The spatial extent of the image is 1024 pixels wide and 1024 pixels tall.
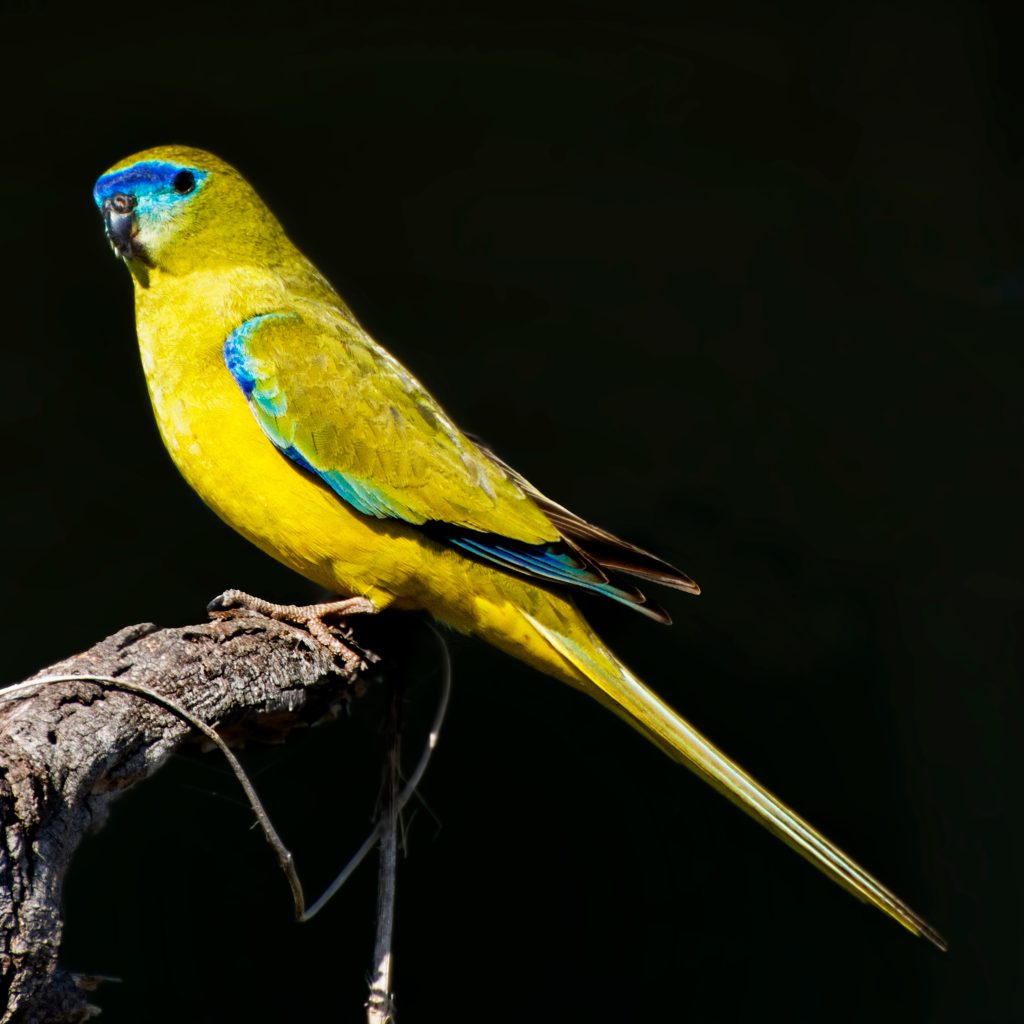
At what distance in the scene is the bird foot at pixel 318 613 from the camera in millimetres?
2969

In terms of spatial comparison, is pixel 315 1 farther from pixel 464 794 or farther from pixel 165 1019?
pixel 165 1019

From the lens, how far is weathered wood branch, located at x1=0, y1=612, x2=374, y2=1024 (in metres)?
1.86

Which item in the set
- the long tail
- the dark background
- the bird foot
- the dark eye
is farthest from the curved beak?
the long tail

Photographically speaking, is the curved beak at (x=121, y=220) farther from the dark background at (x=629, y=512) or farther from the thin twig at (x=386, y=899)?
the thin twig at (x=386, y=899)

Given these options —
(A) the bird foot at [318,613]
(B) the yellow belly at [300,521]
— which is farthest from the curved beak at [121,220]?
(A) the bird foot at [318,613]

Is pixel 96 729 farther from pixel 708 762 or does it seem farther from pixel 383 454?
pixel 708 762

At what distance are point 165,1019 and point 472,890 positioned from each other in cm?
104

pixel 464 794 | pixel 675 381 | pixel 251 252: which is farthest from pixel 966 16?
pixel 464 794

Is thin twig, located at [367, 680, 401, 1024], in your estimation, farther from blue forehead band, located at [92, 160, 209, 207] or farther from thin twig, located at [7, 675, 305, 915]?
blue forehead band, located at [92, 160, 209, 207]

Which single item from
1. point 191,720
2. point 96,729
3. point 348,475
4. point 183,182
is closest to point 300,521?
point 348,475

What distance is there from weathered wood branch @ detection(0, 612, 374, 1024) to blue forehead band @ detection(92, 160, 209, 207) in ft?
3.62

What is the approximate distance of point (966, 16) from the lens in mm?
3660

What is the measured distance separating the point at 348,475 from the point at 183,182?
929mm

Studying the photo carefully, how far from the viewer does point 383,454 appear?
116 inches
